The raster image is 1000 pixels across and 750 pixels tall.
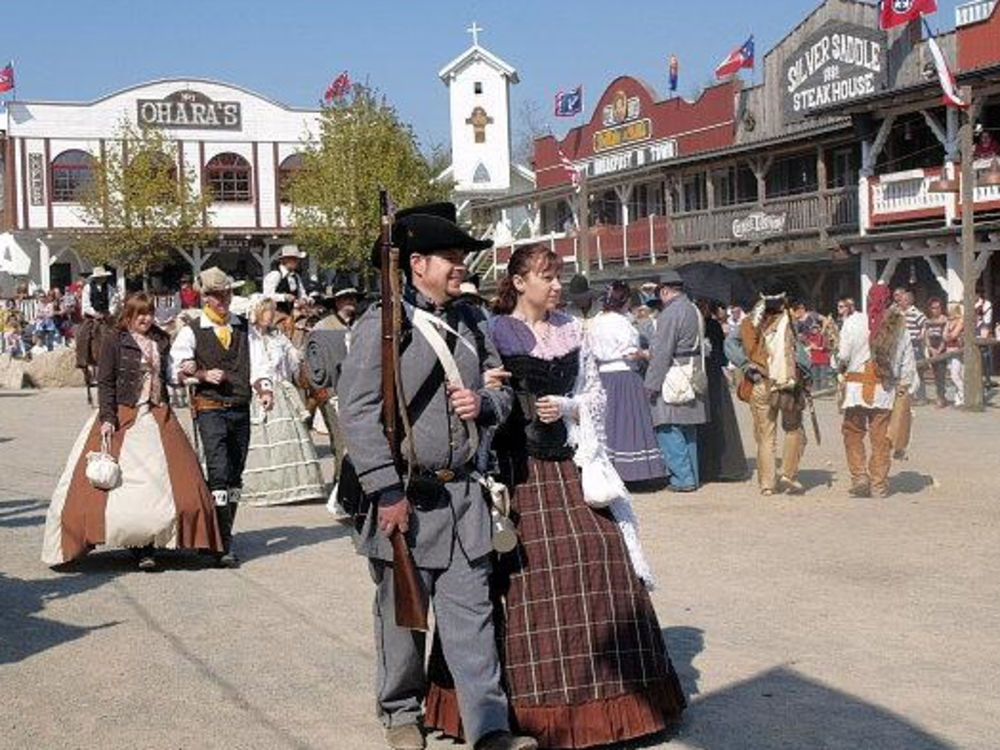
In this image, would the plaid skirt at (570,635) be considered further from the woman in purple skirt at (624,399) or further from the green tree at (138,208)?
the green tree at (138,208)

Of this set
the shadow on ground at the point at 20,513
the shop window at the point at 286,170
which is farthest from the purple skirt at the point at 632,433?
the shop window at the point at 286,170

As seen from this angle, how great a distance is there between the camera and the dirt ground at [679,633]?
5.41 metres

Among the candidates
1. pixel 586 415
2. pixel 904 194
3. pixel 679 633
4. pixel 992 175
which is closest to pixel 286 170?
pixel 904 194

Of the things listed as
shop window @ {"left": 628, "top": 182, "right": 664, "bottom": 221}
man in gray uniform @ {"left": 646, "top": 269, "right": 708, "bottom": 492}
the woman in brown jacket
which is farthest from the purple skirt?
shop window @ {"left": 628, "top": 182, "right": 664, "bottom": 221}

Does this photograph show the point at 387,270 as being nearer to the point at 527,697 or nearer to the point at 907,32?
the point at 527,697

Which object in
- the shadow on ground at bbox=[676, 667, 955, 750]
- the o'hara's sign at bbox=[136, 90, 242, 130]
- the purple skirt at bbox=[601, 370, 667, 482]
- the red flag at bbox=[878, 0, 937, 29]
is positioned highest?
the o'hara's sign at bbox=[136, 90, 242, 130]

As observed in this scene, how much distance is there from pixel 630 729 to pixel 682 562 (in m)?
3.86

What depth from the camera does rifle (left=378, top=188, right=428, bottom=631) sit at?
4.79 m

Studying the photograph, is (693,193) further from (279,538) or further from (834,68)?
(279,538)

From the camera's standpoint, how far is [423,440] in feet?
16.2

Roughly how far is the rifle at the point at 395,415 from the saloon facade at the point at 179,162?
4776 centimetres

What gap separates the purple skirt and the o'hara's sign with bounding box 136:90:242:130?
148ft

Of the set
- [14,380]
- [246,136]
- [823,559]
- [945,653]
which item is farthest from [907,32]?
[246,136]

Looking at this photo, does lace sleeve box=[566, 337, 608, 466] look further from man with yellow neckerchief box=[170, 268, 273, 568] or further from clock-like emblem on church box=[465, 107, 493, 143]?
clock-like emblem on church box=[465, 107, 493, 143]
